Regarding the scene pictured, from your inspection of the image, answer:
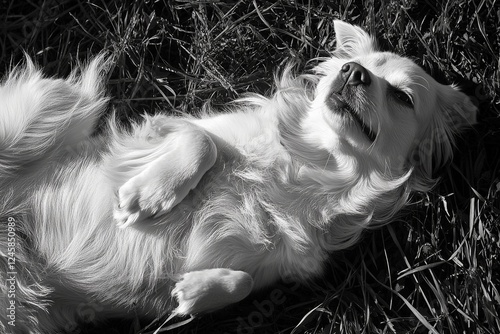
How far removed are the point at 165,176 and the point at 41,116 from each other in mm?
906

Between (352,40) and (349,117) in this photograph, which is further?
(352,40)

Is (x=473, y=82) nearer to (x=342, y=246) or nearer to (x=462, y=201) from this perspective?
(x=462, y=201)

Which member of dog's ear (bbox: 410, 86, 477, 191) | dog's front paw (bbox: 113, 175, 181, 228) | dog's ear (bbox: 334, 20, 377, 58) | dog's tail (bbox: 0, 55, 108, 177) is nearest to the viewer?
dog's front paw (bbox: 113, 175, 181, 228)

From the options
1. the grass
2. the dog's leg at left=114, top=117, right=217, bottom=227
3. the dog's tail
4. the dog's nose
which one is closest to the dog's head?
the dog's nose

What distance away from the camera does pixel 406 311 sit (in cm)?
393

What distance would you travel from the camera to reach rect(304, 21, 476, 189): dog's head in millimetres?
3422

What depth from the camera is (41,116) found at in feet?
11.3

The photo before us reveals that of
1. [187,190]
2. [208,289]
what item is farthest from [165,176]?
[208,289]

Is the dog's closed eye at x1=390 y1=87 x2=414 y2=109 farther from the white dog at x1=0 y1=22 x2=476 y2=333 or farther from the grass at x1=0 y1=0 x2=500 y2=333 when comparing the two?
the grass at x1=0 y1=0 x2=500 y2=333

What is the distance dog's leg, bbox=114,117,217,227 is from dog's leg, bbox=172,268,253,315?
0.44m

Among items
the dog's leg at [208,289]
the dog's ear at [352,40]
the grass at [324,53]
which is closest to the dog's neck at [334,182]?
the grass at [324,53]

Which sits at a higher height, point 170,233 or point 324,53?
point 324,53

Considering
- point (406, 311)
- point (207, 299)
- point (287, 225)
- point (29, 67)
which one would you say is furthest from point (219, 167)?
point (406, 311)

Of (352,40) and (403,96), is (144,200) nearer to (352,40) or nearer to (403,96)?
(403,96)
